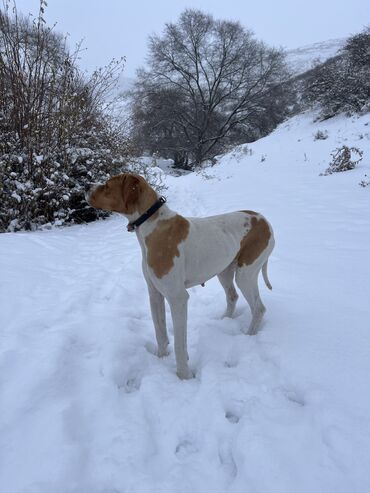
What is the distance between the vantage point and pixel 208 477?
158 cm

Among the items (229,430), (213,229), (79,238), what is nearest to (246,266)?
(213,229)

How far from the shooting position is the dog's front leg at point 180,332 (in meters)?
2.32

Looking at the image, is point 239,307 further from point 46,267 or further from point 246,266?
point 46,267

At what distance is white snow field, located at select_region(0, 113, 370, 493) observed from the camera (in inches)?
62.1

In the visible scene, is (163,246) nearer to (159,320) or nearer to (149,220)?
(149,220)

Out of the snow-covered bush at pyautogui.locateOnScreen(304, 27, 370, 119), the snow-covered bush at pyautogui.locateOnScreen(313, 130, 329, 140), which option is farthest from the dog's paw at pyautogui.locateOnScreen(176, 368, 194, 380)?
the snow-covered bush at pyautogui.locateOnScreen(304, 27, 370, 119)

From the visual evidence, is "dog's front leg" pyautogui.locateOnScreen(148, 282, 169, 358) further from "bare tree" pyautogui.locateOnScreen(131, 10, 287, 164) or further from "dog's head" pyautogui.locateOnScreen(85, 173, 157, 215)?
"bare tree" pyautogui.locateOnScreen(131, 10, 287, 164)

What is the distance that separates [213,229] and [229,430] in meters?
1.37

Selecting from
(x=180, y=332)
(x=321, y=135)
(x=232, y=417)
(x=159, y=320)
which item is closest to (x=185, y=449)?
(x=232, y=417)

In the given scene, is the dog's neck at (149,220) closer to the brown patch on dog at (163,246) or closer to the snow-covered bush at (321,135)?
the brown patch on dog at (163,246)

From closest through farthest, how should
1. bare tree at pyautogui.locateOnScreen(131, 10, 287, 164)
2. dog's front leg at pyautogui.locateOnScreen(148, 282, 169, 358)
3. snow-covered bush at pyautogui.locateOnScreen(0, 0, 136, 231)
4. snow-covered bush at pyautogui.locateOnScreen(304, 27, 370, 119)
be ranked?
dog's front leg at pyautogui.locateOnScreen(148, 282, 169, 358), snow-covered bush at pyautogui.locateOnScreen(0, 0, 136, 231), snow-covered bush at pyautogui.locateOnScreen(304, 27, 370, 119), bare tree at pyautogui.locateOnScreen(131, 10, 287, 164)

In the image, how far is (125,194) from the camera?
7.57ft

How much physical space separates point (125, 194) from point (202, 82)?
87.1 feet

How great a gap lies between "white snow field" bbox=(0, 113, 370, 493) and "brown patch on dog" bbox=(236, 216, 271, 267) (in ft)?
2.10
